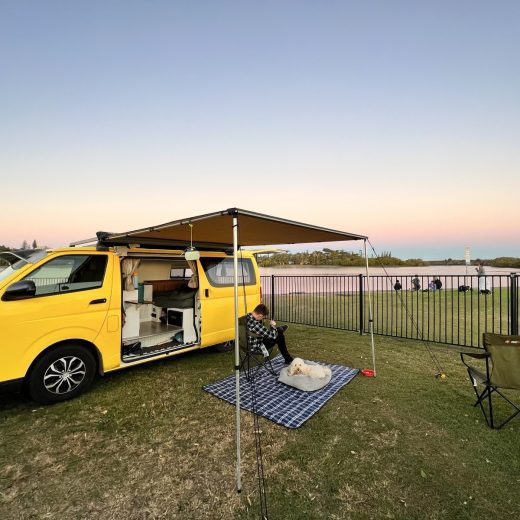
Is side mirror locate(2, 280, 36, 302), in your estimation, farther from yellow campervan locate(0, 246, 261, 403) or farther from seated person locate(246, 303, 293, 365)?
seated person locate(246, 303, 293, 365)

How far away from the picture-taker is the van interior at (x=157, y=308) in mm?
4715

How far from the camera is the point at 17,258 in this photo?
3734 mm

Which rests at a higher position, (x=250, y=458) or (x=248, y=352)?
(x=248, y=352)

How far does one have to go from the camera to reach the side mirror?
313cm

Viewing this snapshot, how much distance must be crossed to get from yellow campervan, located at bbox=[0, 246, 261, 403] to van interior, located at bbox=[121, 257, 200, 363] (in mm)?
19

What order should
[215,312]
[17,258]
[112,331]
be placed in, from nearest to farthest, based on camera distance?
[17,258], [112,331], [215,312]

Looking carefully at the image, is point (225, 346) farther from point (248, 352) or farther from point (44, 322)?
point (44, 322)

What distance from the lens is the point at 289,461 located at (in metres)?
2.50

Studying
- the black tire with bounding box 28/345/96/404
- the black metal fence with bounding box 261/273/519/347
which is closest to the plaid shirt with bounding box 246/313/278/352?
the black tire with bounding box 28/345/96/404

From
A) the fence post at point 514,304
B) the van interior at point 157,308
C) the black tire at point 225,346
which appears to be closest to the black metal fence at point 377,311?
the fence post at point 514,304

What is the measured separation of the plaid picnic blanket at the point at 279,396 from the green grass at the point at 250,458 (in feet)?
0.45

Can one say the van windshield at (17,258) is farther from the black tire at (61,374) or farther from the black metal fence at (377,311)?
the black metal fence at (377,311)

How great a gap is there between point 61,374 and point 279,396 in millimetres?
2878

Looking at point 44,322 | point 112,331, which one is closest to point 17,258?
point 44,322
